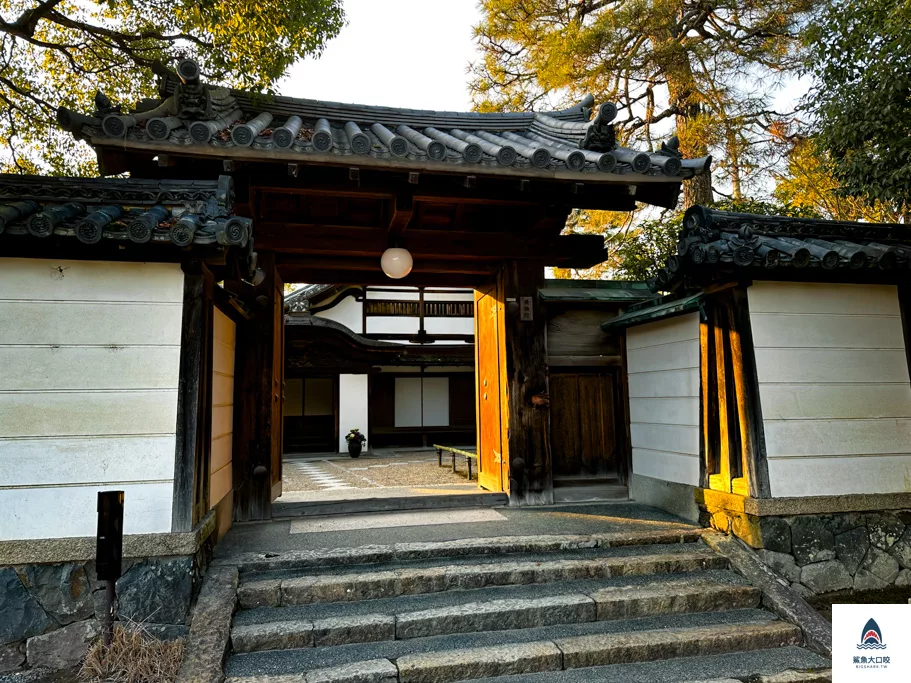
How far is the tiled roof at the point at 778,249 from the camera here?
15.3ft

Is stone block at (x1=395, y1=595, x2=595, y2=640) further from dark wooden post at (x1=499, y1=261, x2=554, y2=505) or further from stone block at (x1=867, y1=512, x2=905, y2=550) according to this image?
stone block at (x1=867, y1=512, x2=905, y2=550)

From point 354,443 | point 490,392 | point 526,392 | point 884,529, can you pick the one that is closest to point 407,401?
point 354,443

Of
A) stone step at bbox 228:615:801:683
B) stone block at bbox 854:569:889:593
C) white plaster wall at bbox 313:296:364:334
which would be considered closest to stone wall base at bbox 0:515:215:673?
stone step at bbox 228:615:801:683

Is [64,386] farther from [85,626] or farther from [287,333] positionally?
[287,333]

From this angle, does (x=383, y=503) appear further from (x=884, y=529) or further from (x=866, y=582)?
(x=884, y=529)

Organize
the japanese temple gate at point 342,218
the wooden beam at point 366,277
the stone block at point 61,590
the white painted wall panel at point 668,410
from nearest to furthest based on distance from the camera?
the stone block at point 61,590, the japanese temple gate at point 342,218, the white painted wall panel at point 668,410, the wooden beam at point 366,277

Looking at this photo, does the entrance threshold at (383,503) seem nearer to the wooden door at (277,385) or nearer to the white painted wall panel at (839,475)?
the wooden door at (277,385)

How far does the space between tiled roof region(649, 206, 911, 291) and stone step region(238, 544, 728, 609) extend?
7.92ft

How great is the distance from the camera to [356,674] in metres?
3.30

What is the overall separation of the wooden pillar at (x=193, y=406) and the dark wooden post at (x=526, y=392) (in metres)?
3.36

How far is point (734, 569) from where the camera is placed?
460 cm

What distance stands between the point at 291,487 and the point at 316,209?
5444 millimetres

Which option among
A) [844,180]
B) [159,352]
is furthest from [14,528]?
[844,180]

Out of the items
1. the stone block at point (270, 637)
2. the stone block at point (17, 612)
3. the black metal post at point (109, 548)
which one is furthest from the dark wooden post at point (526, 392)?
the stone block at point (17, 612)
